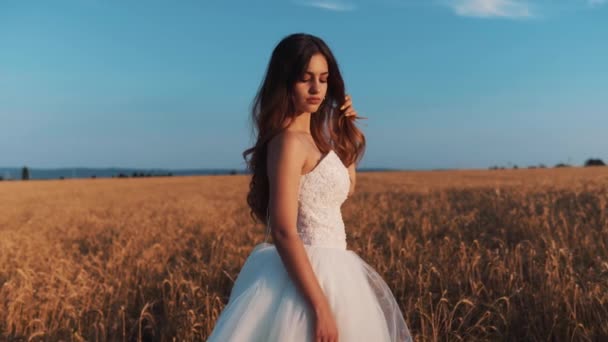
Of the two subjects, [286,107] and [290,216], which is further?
[286,107]

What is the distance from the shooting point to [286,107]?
213cm

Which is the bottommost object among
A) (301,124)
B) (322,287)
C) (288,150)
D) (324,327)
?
(324,327)

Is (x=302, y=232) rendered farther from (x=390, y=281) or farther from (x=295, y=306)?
(x=390, y=281)

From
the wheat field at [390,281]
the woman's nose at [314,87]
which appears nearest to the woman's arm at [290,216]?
the woman's nose at [314,87]

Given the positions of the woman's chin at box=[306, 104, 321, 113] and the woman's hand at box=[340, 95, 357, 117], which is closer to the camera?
the woman's chin at box=[306, 104, 321, 113]

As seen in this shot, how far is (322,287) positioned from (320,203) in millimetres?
325

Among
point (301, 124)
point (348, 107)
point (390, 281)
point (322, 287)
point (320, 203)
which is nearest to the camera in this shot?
point (322, 287)

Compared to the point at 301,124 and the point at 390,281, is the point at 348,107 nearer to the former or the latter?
the point at 301,124

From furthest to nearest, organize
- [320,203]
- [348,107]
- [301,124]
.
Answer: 1. [348,107]
2. [301,124]
3. [320,203]

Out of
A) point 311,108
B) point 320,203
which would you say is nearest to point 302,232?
point 320,203

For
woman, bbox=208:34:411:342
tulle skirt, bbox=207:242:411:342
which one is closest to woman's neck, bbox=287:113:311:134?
woman, bbox=208:34:411:342

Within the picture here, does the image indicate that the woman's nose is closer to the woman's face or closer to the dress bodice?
the woman's face

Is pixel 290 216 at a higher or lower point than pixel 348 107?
lower

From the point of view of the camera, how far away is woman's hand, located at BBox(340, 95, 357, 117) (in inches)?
94.1
